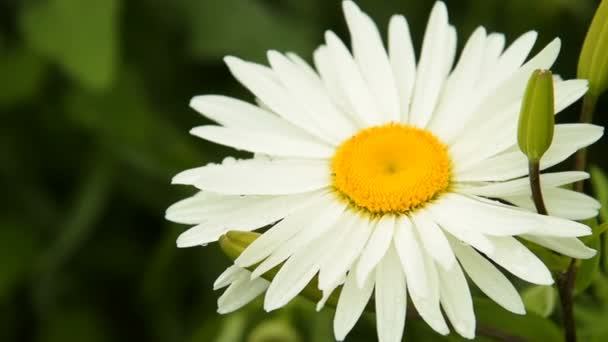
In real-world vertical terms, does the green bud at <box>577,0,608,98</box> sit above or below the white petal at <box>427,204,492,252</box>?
above

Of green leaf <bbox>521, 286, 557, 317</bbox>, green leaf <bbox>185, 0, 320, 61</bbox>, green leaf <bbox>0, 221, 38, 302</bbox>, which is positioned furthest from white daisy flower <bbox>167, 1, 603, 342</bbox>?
green leaf <bbox>0, 221, 38, 302</bbox>

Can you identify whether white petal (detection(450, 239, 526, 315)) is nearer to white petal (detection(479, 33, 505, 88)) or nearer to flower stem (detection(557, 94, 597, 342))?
flower stem (detection(557, 94, 597, 342))

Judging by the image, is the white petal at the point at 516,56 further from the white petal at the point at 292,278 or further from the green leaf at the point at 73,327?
the green leaf at the point at 73,327

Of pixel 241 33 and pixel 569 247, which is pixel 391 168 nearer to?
pixel 569 247

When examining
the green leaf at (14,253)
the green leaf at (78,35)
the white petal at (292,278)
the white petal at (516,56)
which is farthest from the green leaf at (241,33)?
the white petal at (292,278)

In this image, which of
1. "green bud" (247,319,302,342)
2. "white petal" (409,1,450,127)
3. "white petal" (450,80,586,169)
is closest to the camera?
"white petal" (450,80,586,169)
